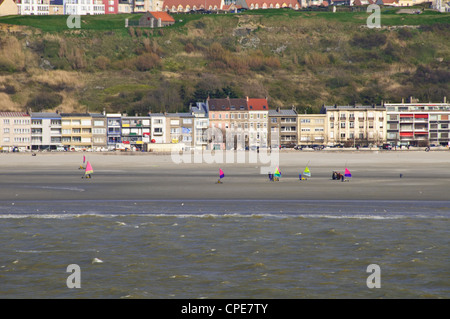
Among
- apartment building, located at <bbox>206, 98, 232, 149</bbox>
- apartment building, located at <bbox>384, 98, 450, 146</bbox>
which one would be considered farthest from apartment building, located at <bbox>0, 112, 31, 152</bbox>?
apartment building, located at <bbox>384, 98, 450, 146</bbox>

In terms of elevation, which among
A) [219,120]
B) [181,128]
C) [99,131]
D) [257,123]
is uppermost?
[219,120]

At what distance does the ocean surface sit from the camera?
2050 centimetres

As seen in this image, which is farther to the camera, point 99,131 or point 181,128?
point 181,128

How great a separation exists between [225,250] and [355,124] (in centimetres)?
13269

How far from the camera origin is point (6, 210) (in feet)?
121

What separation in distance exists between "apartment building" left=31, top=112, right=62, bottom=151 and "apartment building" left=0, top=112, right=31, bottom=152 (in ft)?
3.99

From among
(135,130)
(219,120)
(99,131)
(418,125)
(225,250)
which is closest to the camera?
(225,250)

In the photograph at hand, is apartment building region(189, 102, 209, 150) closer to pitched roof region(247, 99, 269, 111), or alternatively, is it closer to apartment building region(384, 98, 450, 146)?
pitched roof region(247, 99, 269, 111)

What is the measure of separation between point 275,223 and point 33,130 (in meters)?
117

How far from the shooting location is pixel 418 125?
→ 516ft

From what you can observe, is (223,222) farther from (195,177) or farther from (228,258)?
(195,177)

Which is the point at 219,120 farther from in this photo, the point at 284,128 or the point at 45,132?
the point at 45,132

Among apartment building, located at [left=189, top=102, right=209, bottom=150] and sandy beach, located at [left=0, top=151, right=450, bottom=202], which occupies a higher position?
apartment building, located at [left=189, top=102, right=209, bottom=150]

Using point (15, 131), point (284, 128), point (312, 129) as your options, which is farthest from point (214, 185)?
point (312, 129)
